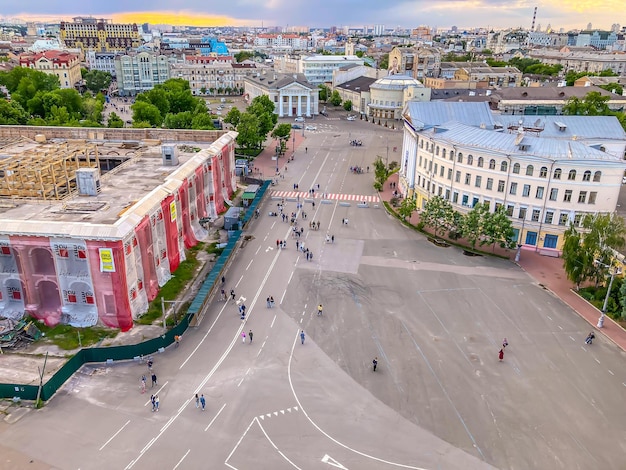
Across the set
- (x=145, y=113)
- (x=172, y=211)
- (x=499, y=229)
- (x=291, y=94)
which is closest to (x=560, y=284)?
(x=499, y=229)

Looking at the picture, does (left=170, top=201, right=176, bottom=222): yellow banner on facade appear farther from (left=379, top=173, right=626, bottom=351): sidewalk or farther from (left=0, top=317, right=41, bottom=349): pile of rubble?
(left=379, top=173, right=626, bottom=351): sidewalk

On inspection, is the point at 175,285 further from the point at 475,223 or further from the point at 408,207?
the point at 475,223

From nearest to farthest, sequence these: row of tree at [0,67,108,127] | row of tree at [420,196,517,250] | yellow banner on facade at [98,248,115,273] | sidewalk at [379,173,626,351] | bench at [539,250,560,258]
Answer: yellow banner on facade at [98,248,115,273]
sidewalk at [379,173,626,351]
row of tree at [420,196,517,250]
bench at [539,250,560,258]
row of tree at [0,67,108,127]

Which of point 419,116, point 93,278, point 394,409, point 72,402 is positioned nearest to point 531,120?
point 419,116

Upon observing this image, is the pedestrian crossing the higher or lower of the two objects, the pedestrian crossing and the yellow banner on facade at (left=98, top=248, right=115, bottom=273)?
the lower

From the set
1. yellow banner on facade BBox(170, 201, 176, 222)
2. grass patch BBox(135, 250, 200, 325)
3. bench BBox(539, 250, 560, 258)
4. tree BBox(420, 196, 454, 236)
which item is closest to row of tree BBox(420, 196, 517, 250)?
tree BBox(420, 196, 454, 236)

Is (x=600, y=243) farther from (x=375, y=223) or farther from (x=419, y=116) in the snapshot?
(x=419, y=116)

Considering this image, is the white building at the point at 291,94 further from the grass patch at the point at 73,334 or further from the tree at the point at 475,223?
the grass patch at the point at 73,334
